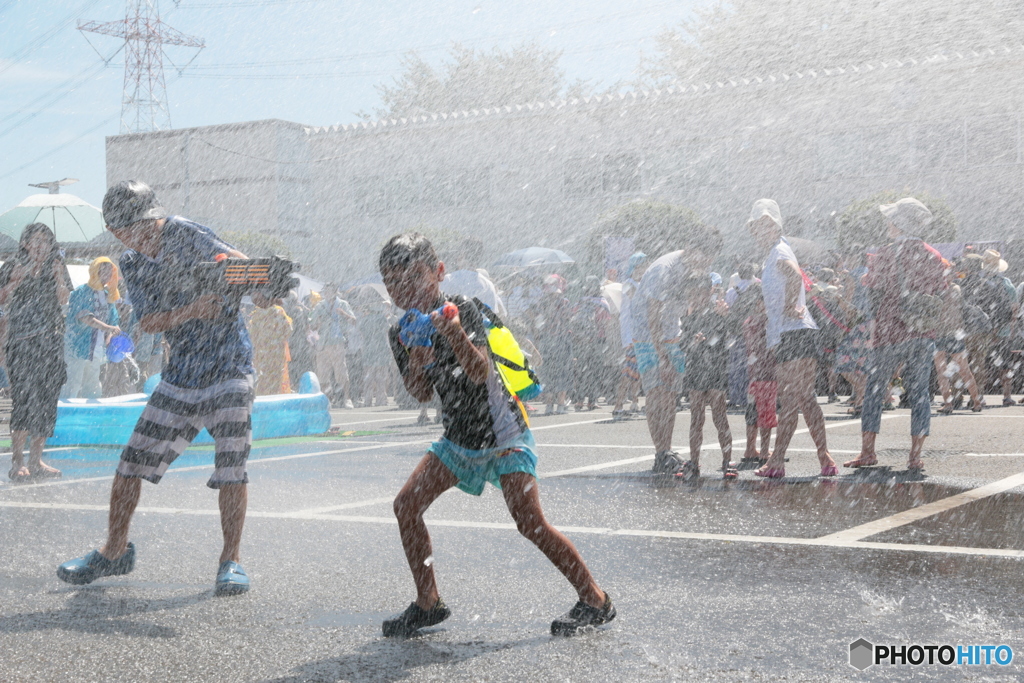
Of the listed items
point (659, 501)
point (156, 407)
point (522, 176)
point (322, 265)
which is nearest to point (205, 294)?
point (156, 407)

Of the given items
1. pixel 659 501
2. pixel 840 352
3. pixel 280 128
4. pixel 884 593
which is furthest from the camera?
pixel 280 128

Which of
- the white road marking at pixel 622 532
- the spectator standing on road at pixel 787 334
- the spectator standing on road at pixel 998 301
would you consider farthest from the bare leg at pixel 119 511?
the spectator standing on road at pixel 998 301

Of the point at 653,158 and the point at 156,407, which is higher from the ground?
the point at 653,158

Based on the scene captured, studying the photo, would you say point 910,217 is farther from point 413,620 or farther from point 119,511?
point 119,511

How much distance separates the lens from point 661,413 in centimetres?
843

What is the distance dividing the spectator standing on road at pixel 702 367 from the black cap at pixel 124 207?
4.35 meters

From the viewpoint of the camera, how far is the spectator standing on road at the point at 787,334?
8.02 meters

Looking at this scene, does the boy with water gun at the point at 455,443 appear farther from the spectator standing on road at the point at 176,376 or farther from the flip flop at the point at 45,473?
the flip flop at the point at 45,473

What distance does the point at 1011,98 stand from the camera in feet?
82.7

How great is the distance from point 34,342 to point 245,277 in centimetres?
483

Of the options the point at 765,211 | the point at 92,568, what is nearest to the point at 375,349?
the point at 765,211

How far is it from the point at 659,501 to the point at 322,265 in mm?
27038

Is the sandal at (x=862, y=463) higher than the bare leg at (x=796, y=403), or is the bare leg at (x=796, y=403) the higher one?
the bare leg at (x=796, y=403)

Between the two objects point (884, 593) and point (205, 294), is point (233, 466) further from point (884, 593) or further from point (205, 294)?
point (884, 593)
